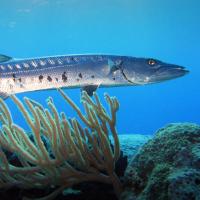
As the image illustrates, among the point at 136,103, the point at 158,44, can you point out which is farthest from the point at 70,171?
the point at 136,103

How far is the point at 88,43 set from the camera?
212 feet

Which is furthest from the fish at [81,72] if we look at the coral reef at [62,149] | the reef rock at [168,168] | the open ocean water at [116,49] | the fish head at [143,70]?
the reef rock at [168,168]

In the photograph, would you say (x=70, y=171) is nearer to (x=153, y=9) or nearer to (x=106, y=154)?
(x=106, y=154)

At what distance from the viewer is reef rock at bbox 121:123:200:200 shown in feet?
9.91

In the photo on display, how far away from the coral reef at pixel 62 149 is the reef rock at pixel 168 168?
0.35m

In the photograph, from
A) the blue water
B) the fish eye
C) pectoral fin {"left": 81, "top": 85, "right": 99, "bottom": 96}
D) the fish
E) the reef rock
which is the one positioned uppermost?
the blue water

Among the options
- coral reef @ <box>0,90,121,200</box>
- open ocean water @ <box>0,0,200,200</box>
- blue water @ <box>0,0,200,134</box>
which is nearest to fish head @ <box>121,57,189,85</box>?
open ocean water @ <box>0,0,200,200</box>

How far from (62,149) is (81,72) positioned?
193 cm

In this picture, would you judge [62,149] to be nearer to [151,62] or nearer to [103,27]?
[151,62]

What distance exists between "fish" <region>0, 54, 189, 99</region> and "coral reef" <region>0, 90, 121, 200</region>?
131 centimetres

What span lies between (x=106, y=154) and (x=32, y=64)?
7.84 feet

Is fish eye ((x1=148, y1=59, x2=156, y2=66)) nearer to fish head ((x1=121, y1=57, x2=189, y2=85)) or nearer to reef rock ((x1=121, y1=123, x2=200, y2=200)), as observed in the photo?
fish head ((x1=121, y1=57, x2=189, y2=85))

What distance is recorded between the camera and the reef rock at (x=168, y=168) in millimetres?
3020

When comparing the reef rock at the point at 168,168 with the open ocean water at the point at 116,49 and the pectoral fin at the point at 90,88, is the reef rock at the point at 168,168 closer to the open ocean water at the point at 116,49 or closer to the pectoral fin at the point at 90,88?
the open ocean water at the point at 116,49
